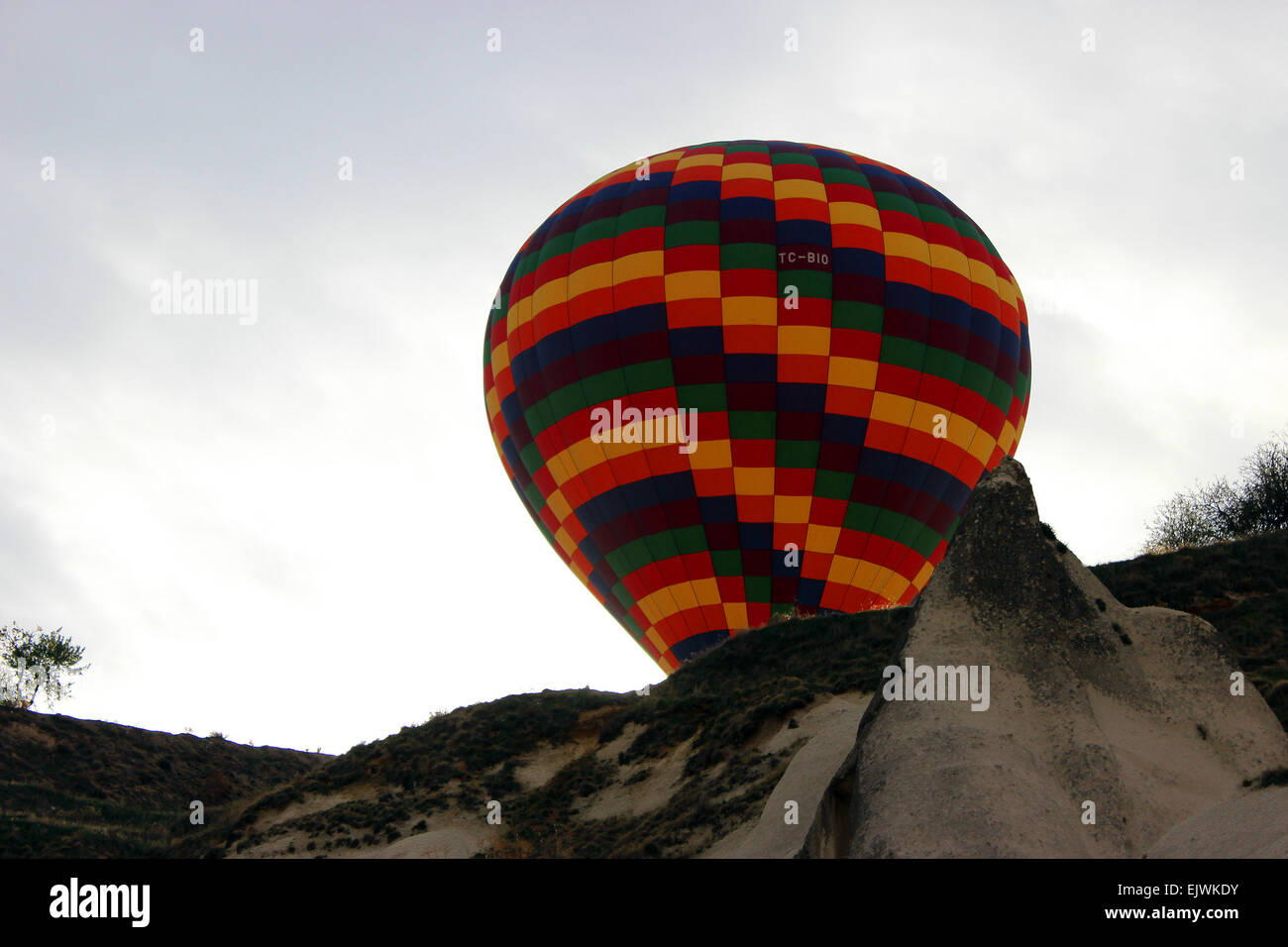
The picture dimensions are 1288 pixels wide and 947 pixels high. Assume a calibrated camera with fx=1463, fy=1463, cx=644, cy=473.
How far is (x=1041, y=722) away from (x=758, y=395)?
50.6ft

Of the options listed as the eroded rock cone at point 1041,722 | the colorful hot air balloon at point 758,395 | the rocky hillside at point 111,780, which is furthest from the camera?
the colorful hot air balloon at point 758,395

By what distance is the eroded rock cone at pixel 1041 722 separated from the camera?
11.7 meters

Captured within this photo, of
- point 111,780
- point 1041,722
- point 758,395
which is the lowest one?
point 1041,722

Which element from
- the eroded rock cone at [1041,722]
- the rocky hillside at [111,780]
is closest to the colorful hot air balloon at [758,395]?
the rocky hillside at [111,780]

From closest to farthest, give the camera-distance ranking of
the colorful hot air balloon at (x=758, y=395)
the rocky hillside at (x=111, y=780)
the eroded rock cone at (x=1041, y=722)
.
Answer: the eroded rock cone at (x=1041, y=722) < the rocky hillside at (x=111, y=780) < the colorful hot air balloon at (x=758, y=395)

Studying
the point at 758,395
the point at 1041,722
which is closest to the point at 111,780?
the point at 758,395

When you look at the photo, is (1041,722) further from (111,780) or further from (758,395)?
(111,780)

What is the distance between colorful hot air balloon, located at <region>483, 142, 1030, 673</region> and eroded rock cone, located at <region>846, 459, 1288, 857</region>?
1271cm

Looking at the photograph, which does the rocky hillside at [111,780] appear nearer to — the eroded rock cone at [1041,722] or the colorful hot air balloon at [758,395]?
the colorful hot air balloon at [758,395]

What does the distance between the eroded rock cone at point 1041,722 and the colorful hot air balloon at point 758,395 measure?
12.7 m

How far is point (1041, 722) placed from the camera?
13133 millimetres

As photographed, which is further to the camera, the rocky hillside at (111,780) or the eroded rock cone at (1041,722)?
the rocky hillside at (111,780)
